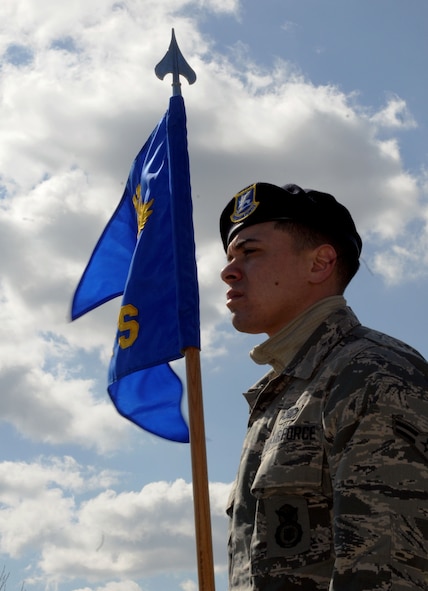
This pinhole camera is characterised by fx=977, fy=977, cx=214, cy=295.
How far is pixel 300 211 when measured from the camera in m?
4.29

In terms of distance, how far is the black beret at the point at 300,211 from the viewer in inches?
169

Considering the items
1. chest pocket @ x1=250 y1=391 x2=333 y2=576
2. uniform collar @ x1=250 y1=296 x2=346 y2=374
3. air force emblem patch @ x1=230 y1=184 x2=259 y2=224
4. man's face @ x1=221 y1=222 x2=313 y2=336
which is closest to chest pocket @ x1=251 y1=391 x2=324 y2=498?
chest pocket @ x1=250 y1=391 x2=333 y2=576

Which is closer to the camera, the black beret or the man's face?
the man's face

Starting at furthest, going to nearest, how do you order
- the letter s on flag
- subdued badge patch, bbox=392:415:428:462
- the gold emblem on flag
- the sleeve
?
the gold emblem on flag < the letter s on flag < subdued badge patch, bbox=392:415:428:462 < the sleeve

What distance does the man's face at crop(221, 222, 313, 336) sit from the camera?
409 cm

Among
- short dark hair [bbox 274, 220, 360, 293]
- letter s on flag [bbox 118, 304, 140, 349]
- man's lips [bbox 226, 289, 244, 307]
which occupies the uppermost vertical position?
letter s on flag [bbox 118, 304, 140, 349]

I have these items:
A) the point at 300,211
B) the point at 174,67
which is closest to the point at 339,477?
the point at 300,211

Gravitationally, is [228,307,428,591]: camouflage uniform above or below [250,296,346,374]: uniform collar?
below

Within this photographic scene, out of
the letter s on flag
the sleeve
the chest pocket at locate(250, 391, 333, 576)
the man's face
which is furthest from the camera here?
the letter s on flag

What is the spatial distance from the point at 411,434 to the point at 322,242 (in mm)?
1277

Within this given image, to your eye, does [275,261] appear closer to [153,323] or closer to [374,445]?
[374,445]

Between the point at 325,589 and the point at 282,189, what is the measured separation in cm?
187

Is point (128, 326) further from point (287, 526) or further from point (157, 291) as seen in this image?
point (287, 526)

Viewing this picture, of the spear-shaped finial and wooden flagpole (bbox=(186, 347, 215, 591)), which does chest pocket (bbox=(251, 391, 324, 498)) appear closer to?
wooden flagpole (bbox=(186, 347, 215, 591))
